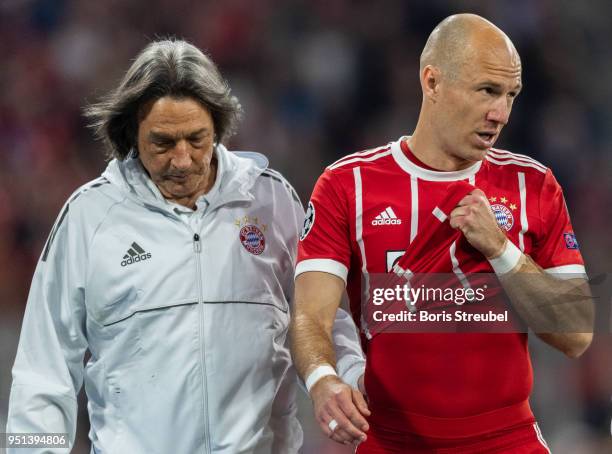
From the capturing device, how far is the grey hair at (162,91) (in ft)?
10.0

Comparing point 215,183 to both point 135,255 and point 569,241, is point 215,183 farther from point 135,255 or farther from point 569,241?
point 569,241

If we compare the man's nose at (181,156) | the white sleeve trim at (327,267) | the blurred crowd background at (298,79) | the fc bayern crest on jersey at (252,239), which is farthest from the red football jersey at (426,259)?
the blurred crowd background at (298,79)

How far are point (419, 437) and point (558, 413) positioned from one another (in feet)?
6.36

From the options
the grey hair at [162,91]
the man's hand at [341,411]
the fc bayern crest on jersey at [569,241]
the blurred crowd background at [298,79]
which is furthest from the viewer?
the blurred crowd background at [298,79]

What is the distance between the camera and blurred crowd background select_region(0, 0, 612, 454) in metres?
6.33

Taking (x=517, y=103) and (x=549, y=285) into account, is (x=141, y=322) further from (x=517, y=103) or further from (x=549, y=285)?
(x=517, y=103)

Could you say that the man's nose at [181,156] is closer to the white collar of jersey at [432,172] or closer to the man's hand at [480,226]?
the white collar of jersey at [432,172]

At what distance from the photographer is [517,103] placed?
6.68 meters

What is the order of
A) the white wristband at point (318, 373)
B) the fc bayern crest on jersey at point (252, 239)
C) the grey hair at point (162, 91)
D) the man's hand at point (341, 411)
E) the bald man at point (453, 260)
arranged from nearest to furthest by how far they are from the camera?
the man's hand at point (341, 411)
the white wristband at point (318, 373)
the bald man at point (453, 260)
the grey hair at point (162, 91)
the fc bayern crest on jersey at point (252, 239)

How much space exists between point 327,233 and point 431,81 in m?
0.53

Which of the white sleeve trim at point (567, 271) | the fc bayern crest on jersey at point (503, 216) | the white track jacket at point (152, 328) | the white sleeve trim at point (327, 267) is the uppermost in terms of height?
the fc bayern crest on jersey at point (503, 216)

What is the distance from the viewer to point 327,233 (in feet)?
9.64

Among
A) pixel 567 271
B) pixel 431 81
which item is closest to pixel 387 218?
pixel 431 81

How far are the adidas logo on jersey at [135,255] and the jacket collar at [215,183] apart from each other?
0.44 feet
